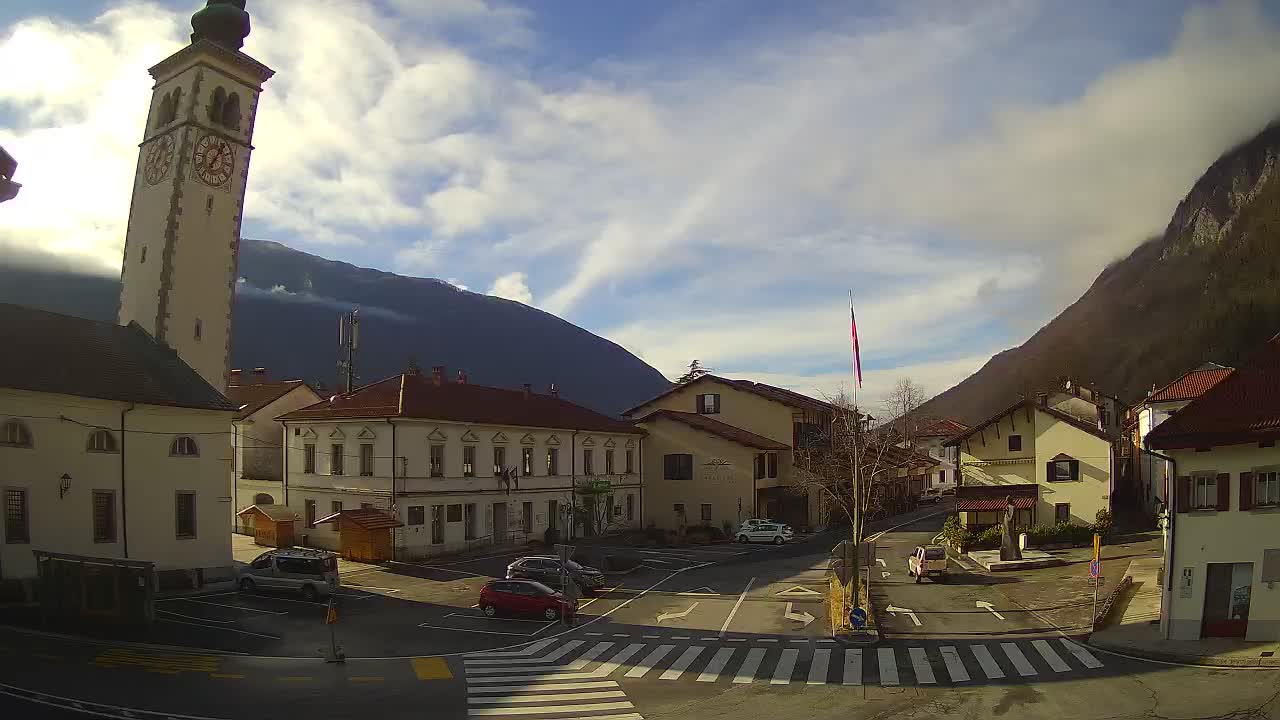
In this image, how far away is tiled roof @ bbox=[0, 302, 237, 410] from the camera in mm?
30375

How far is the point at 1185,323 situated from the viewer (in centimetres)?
10931

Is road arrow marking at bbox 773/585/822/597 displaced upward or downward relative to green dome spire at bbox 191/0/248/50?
downward

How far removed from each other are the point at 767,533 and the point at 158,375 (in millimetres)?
37843

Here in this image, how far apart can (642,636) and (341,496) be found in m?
25.3

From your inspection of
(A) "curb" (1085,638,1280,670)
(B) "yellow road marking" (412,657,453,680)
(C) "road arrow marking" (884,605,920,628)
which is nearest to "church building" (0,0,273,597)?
(B) "yellow road marking" (412,657,453,680)

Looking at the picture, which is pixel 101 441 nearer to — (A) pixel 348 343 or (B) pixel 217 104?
(B) pixel 217 104

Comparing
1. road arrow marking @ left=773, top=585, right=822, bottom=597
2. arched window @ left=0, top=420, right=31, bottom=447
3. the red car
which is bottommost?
road arrow marking @ left=773, top=585, right=822, bottom=597

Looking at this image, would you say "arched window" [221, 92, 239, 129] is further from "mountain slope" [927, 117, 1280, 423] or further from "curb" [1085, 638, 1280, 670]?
"mountain slope" [927, 117, 1280, 423]

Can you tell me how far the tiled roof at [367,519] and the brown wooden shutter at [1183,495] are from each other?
34608 millimetres

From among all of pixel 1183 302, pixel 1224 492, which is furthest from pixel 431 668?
pixel 1183 302

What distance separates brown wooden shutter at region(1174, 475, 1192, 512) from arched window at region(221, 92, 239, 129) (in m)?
44.6

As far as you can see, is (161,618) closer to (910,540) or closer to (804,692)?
(804,692)

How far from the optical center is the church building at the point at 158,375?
29.5 metres

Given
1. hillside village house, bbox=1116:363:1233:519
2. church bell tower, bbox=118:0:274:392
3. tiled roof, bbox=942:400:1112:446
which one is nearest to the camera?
church bell tower, bbox=118:0:274:392
